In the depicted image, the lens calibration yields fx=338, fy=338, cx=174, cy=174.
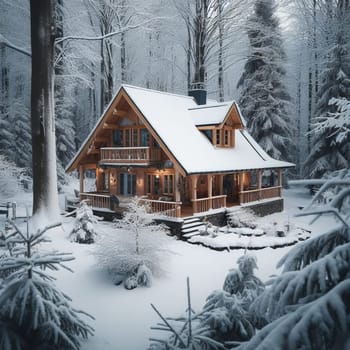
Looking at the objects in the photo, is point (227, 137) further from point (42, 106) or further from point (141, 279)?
point (141, 279)

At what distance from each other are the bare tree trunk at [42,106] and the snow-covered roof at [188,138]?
4.77 meters

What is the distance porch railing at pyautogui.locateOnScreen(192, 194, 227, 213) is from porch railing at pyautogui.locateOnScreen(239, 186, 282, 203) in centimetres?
231

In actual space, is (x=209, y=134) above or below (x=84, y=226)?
above

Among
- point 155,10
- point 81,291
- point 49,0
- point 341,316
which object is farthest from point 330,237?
point 155,10

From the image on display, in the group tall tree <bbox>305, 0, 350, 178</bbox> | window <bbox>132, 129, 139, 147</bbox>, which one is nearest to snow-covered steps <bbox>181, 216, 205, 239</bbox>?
window <bbox>132, 129, 139, 147</bbox>

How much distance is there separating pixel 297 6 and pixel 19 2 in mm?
26159

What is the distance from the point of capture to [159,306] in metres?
9.45

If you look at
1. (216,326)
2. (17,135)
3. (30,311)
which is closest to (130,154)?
(30,311)

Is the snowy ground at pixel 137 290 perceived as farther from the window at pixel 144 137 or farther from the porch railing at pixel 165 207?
the window at pixel 144 137

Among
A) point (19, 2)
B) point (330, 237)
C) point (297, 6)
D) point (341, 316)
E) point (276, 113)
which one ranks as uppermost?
point (297, 6)

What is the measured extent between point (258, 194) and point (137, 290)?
1456 cm

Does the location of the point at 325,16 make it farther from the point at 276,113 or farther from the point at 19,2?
the point at 19,2

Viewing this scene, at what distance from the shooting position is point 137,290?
10516 millimetres

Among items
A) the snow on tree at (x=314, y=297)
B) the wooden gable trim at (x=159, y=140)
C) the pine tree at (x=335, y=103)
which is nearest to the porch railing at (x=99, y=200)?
the wooden gable trim at (x=159, y=140)
